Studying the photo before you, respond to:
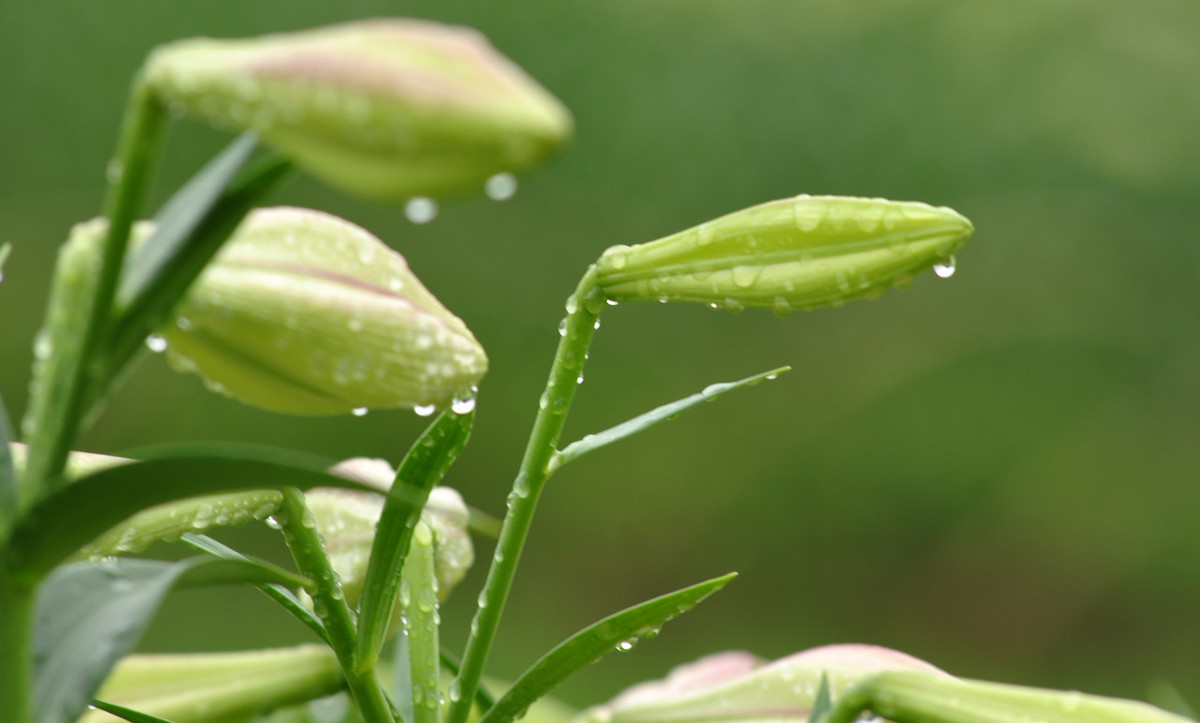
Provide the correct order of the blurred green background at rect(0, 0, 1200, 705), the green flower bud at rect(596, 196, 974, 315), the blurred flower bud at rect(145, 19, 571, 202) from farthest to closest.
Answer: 1. the blurred green background at rect(0, 0, 1200, 705)
2. the green flower bud at rect(596, 196, 974, 315)
3. the blurred flower bud at rect(145, 19, 571, 202)

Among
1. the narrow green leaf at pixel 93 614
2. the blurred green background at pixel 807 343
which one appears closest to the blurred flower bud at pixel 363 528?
the narrow green leaf at pixel 93 614

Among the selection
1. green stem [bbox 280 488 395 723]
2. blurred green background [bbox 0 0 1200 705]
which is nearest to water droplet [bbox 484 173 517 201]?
green stem [bbox 280 488 395 723]

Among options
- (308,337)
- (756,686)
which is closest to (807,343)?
(756,686)

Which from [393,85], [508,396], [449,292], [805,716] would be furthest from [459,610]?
[393,85]

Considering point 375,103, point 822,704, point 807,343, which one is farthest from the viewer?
point 807,343

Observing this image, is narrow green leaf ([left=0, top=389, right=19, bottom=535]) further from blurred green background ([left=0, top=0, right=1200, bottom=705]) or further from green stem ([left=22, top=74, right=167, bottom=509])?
blurred green background ([left=0, top=0, right=1200, bottom=705])

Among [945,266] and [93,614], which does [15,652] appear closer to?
[93,614]
